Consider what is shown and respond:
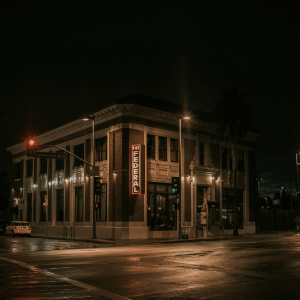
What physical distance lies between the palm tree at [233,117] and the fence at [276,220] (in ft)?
41.0

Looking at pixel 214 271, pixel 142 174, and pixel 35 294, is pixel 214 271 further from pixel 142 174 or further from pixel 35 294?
pixel 142 174

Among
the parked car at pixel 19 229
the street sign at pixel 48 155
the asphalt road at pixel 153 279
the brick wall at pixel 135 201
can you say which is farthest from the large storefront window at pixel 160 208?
the asphalt road at pixel 153 279

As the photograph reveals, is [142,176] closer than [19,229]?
Yes

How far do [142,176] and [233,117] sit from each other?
10.7 metres

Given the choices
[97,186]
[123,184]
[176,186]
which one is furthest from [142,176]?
[97,186]

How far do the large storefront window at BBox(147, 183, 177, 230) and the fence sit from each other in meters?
16.3

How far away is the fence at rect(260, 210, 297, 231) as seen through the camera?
166 feet

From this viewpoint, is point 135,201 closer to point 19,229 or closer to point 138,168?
point 138,168

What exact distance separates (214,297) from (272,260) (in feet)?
25.4

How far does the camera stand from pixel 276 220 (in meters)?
51.8

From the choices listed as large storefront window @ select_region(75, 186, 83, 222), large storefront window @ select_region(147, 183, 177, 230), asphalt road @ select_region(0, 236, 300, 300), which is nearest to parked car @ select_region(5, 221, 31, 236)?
Answer: large storefront window @ select_region(75, 186, 83, 222)

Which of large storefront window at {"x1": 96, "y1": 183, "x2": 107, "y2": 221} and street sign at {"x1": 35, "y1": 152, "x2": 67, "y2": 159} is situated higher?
street sign at {"x1": 35, "y1": 152, "x2": 67, "y2": 159}

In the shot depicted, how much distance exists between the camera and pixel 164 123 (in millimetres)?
38719

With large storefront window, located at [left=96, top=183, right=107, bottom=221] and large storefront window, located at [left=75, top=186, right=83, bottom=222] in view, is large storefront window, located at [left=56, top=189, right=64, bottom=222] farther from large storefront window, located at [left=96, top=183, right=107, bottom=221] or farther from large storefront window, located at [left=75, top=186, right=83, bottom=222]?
large storefront window, located at [left=96, top=183, right=107, bottom=221]
